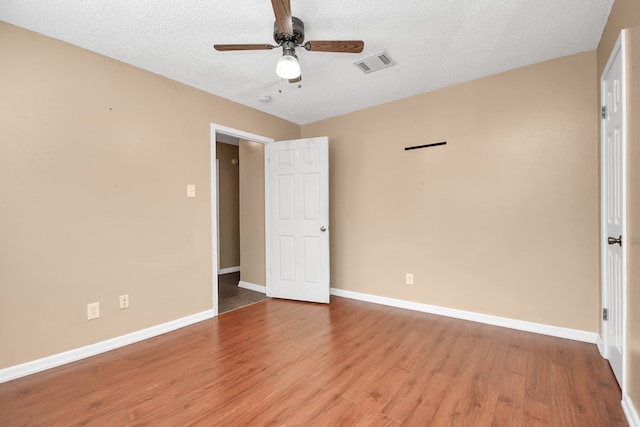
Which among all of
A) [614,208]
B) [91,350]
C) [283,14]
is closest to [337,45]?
[283,14]

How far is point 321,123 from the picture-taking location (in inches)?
163

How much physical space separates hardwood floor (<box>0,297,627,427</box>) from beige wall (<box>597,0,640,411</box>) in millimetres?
340

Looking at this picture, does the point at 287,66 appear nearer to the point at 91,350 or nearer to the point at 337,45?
the point at 337,45

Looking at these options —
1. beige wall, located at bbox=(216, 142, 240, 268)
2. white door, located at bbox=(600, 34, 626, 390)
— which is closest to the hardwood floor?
white door, located at bbox=(600, 34, 626, 390)

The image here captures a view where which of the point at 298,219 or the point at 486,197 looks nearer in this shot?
the point at 486,197

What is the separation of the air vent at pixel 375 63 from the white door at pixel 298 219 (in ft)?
3.58

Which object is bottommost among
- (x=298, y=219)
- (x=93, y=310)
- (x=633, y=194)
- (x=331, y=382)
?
(x=331, y=382)

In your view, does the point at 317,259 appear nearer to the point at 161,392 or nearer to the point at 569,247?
the point at 161,392

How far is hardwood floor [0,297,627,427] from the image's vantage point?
160 centimetres

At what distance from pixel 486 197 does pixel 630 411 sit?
180cm

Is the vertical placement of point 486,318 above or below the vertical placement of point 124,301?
below

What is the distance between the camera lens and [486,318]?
2.85m

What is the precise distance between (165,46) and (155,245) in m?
1.74

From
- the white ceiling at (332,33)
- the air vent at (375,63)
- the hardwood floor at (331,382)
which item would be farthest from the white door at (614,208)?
the air vent at (375,63)
